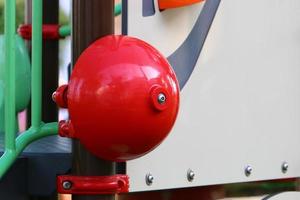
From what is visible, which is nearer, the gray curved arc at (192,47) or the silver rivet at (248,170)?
the gray curved arc at (192,47)

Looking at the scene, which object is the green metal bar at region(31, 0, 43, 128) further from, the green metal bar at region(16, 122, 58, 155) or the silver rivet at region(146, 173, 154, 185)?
the silver rivet at region(146, 173, 154, 185)

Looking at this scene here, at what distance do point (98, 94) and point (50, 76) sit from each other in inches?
50.2

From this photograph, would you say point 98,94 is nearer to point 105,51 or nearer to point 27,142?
point 105,51

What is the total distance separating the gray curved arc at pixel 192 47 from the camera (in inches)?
86.0

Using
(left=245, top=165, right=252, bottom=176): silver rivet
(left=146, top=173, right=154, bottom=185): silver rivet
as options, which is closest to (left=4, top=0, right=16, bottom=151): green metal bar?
(left=146, top=173, right=154, bottom=185): silver rivet

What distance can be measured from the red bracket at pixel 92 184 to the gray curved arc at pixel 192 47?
0.48 meters

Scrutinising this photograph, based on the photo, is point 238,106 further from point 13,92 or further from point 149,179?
point 13,92

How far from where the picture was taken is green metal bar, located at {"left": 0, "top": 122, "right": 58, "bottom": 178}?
1.94 m

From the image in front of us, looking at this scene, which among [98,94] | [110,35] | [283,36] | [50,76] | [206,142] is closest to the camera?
[98,94]

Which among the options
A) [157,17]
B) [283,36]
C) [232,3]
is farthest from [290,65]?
[157,17]

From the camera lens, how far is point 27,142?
2.06 m

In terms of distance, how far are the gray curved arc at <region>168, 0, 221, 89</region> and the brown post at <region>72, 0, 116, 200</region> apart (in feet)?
1.26

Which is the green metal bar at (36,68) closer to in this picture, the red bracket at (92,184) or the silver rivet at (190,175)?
the red bracket at (92,184)

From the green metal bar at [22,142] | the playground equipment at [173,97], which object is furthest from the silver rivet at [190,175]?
the green metal bar at [22,142]
